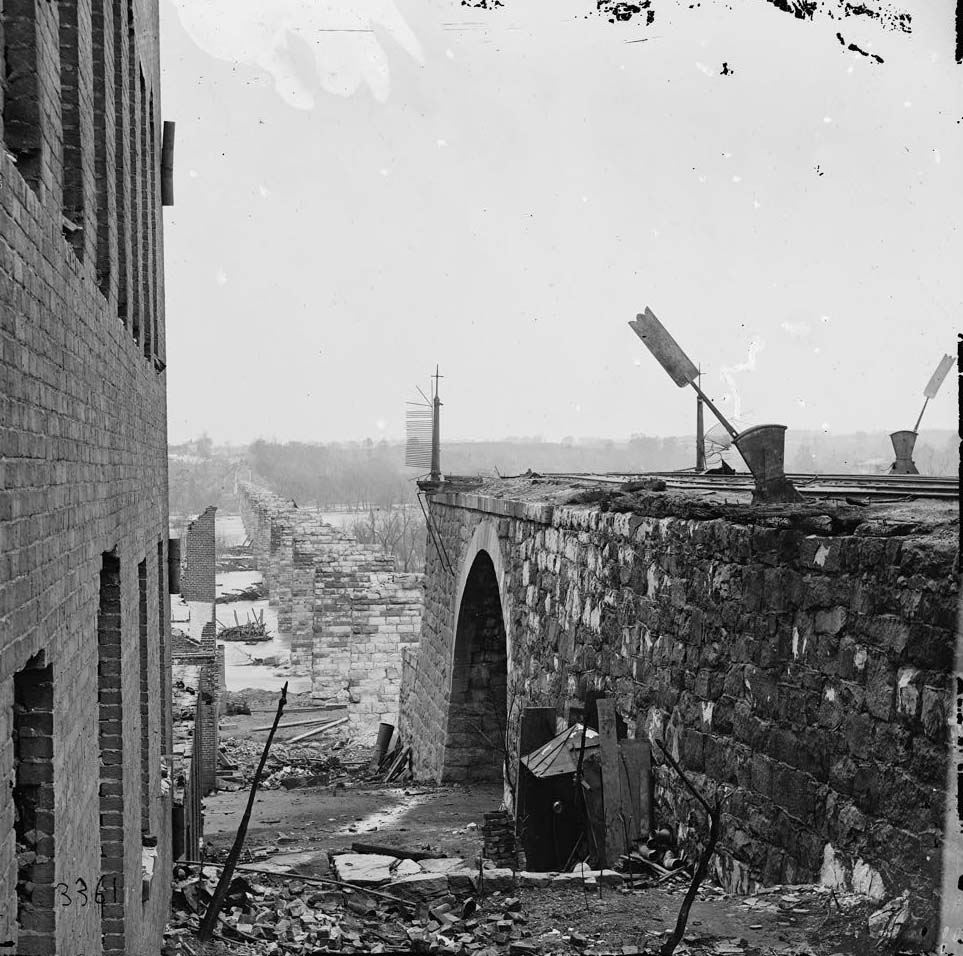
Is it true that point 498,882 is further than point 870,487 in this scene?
No

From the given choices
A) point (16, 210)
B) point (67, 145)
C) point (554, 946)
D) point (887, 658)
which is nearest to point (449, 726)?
point (554, 946)

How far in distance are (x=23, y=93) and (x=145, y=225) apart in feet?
16.8

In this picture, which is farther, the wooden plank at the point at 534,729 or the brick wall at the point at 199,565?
the brick wall at the point at 199,565

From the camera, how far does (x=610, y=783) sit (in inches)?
281

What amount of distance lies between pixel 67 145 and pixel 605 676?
208 inches

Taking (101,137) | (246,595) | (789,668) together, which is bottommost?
(246,595)

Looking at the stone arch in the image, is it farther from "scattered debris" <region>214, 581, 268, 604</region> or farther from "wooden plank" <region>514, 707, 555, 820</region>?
"scattered debris" <region>214, 581, 268, 604</region>

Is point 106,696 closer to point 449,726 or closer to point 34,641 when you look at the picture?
point 34,641

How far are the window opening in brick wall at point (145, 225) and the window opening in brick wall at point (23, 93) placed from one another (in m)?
4.23

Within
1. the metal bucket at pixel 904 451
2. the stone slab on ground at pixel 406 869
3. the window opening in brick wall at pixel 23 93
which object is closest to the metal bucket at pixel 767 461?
the stone slab on ground at pixel 406 869

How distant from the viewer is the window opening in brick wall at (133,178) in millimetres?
6439

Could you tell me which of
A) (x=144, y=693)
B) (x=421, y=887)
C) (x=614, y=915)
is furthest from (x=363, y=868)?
(x=614, y=915)

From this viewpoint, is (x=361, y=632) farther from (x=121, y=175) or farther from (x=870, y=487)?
(x=121, y=175)

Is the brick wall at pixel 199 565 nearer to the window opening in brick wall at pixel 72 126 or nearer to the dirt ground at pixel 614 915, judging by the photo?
the dirt ground at pixel 614 915
